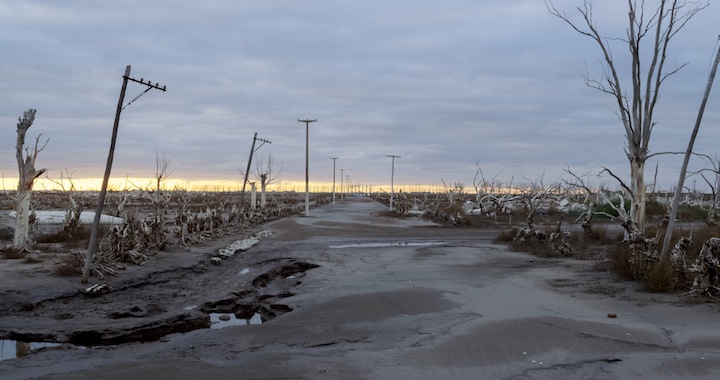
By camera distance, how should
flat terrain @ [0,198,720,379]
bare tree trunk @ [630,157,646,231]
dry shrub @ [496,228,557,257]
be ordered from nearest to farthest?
flat terrain @ [0,198,720,379] < bare tree trunk @ [630,157,646,231] < dry shrub @ [496,228,557,257]

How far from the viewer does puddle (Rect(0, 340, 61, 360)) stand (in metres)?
8.20

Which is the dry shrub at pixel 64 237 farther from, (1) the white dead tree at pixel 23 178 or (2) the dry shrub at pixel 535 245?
(2) the dry shrub at pixel 535 245

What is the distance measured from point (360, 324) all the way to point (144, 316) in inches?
175

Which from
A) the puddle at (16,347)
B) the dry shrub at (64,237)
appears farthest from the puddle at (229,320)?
the dry shrub at (64,237)

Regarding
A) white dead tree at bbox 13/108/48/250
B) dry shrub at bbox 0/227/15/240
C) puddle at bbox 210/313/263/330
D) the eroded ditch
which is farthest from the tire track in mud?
dry shrub at bbox 0/227/15/240

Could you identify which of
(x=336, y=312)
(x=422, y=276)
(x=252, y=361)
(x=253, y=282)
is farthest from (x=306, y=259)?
(x=252, y=361)

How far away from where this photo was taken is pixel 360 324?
30.2 ft

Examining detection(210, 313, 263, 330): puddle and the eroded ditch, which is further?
detection(210, 313, 263, 330): puddle

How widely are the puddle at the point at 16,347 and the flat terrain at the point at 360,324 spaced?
229 mm

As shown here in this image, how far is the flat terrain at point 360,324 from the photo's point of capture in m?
6.77

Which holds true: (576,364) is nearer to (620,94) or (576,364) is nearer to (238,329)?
(238,329)

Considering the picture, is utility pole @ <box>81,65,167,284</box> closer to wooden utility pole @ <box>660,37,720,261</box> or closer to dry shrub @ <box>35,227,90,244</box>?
dry shrub @ <box>35,227,90,244</box>

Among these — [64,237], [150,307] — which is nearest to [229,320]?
[150,307]

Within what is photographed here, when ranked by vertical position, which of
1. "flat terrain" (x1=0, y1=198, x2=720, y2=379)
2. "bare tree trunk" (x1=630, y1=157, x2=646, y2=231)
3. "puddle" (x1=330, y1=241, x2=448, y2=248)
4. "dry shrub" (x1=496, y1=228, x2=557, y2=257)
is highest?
"bare tree trunk" (x1=630, y1=157, x2=646, y2=231)
